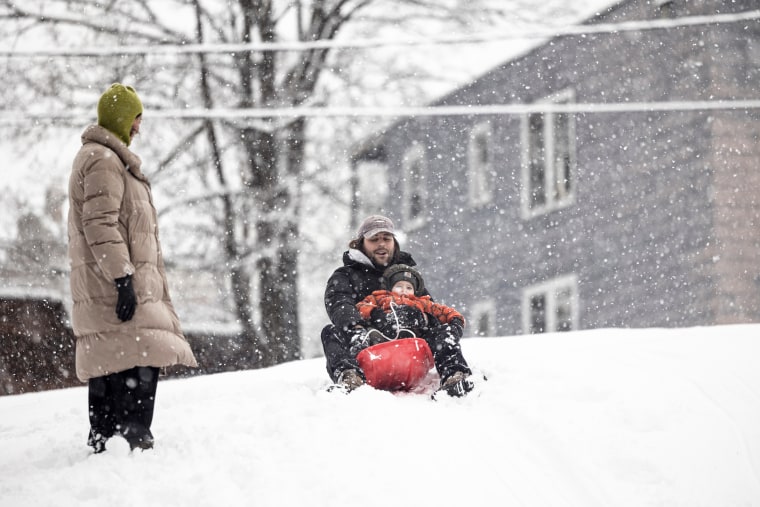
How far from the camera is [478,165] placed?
17.2 meters

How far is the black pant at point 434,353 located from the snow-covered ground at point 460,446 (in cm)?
22

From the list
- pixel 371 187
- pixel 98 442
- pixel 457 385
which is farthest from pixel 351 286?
pixel 371 187

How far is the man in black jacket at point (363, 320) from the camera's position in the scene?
5641mm

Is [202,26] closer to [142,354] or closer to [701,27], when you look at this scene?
[701,27]

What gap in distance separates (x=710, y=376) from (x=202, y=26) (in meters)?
12.5

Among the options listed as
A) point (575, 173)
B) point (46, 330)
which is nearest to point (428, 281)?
point (575, 173)

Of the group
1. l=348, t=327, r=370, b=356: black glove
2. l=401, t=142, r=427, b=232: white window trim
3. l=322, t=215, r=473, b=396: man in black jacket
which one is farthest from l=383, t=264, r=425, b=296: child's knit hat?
l=401, t=142, r=427, b=232: white window trim

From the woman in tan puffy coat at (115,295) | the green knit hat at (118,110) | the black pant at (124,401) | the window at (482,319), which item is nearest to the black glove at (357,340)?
the woman in tan puffy coat at (115,295)

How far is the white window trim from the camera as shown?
19172 mm

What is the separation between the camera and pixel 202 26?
15.9 meters

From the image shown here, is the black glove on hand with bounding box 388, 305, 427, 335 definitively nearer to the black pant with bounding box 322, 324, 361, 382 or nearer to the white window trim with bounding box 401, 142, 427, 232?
the black pant with bounding box 322, 324, 361, 382

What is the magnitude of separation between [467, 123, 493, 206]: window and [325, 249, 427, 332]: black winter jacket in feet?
34.4

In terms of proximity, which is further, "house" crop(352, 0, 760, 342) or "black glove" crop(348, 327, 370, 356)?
"house" crop(352, 0, 760, 342)

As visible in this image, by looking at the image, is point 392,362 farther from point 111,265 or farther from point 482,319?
point 482,319
